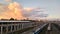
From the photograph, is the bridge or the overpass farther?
the overpass

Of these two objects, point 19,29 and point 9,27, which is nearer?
point 9,27

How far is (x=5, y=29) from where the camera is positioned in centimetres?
1129

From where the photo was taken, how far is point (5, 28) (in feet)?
37.2

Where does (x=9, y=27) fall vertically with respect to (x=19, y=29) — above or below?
above

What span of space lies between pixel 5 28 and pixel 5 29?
0.08m

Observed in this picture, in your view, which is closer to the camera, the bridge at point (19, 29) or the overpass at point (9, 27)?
the bridge at point (19, 29)
